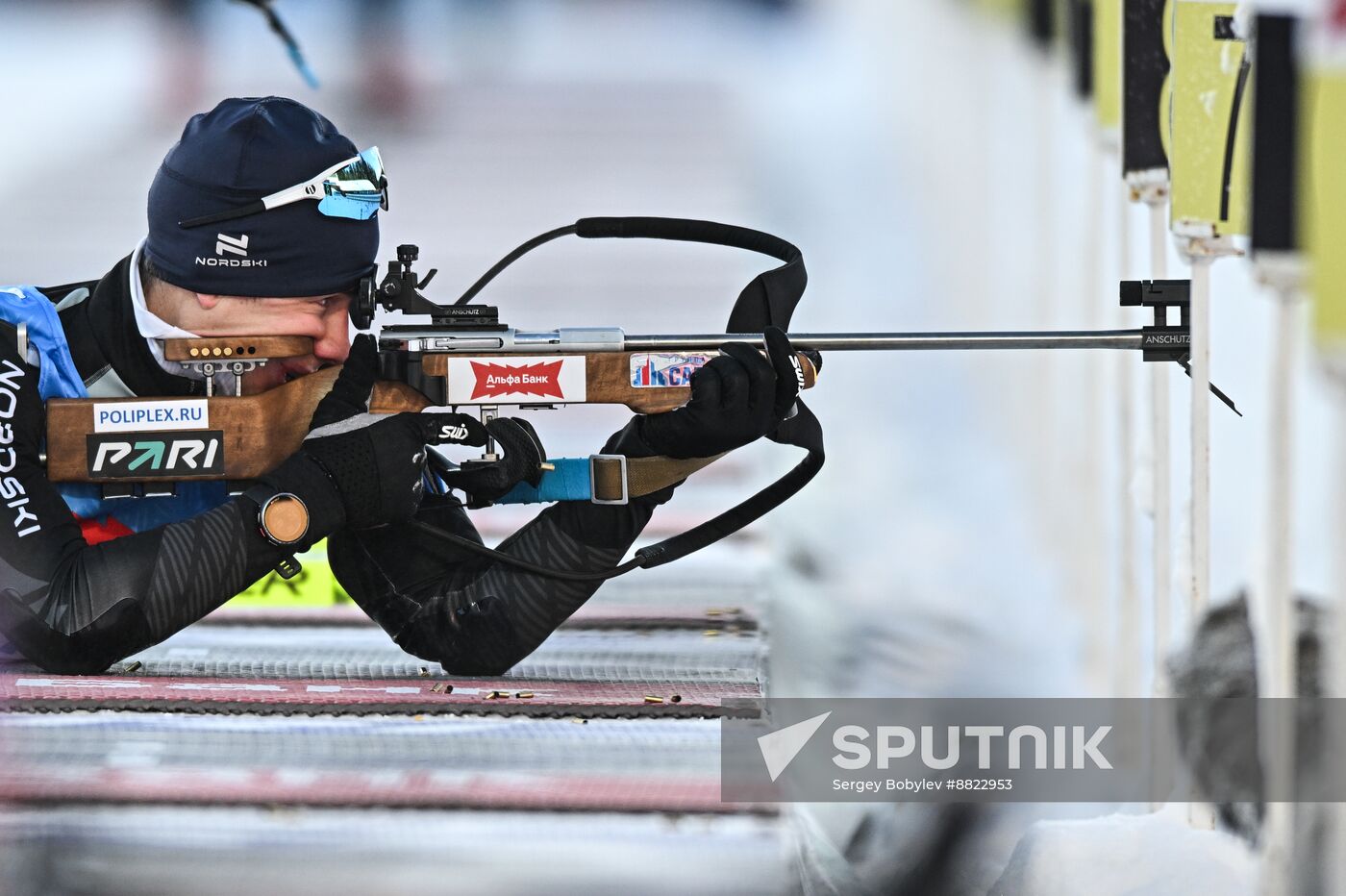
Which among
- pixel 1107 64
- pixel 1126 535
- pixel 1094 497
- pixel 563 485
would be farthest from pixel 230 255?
pixel 1094 497

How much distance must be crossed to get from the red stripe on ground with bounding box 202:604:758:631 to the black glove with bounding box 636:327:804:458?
2.76 feet

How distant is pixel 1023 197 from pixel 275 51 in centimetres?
315

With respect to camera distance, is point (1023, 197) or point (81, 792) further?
point (1023, 197)

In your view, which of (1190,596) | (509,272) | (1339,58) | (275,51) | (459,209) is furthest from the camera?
(275,51)

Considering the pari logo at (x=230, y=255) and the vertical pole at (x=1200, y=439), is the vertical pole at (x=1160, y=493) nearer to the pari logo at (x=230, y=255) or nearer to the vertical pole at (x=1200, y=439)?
the vertical pole at (x=1200, y=439)

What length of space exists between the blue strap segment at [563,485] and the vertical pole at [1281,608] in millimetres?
924

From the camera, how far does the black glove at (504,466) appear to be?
2.00m

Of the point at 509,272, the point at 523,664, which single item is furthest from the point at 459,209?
the point at 523,664

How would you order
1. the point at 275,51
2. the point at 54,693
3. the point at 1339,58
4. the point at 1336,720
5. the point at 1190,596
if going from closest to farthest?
the point at 1339,58, the point at 1336,720, the point at 54,693, the point at 1190,596, the point at 275,51

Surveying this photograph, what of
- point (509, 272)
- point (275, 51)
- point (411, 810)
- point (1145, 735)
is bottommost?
point (1145, 735)

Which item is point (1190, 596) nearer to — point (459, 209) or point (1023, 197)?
point (1023, 197)

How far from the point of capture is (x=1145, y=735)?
2.74 metres

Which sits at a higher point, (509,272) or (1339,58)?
(1339,58)

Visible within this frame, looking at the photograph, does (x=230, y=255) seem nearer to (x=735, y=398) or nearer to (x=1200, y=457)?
(x=735, y=398)
